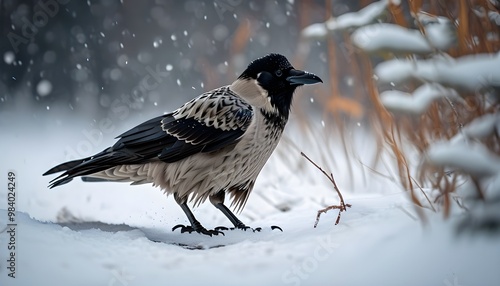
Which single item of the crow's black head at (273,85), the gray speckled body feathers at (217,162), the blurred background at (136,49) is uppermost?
the blurred background at (136,49)

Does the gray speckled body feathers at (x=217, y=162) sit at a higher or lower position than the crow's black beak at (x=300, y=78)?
lower

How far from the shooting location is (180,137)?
240 centimetres

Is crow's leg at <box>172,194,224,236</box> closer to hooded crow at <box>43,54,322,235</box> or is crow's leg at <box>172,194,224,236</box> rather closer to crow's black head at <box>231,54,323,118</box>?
hooded crow at <box>43,54,322,235</box>

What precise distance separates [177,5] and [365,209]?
530 cm

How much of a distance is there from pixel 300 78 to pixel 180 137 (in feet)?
1.90

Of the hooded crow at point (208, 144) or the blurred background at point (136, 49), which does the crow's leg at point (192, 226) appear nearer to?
the hooded crow at point (208, 144)

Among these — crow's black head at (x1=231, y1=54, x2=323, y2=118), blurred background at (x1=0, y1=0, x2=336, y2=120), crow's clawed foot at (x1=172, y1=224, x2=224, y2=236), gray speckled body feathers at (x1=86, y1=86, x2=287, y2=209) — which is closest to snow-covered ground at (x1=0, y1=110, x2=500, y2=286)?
crow's clawed foot at (x1=172, y1=224, x2=224, y2=236)

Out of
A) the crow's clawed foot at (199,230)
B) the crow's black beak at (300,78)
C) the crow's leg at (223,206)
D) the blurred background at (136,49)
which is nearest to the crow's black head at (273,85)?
the crow's black beak at (300,78)

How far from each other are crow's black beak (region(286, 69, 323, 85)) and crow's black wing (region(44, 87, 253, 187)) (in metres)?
0.23

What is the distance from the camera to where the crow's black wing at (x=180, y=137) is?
2348 mm

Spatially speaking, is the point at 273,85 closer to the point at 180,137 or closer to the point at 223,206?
the point at 180,137

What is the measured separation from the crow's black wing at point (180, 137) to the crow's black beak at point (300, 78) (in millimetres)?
228

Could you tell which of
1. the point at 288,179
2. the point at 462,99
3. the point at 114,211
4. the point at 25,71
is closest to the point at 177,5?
the point at 25,71

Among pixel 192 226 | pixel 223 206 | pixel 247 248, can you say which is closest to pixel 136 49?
pixel 223 206
